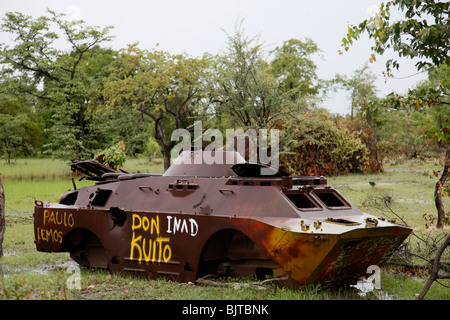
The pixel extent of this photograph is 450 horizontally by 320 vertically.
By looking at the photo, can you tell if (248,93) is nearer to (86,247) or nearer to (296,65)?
(86,247)

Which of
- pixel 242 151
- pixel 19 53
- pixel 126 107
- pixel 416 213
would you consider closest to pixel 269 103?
pixel 242 151

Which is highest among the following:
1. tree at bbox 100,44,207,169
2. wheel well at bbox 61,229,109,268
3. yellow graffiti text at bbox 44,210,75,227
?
tree at bbox 100,44,207,169

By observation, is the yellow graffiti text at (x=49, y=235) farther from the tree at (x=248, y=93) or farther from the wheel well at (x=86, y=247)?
the tree at (x=248, y=93)

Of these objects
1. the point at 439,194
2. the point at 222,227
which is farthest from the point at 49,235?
the point at 439,194

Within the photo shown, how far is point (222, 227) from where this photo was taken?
24.7ft

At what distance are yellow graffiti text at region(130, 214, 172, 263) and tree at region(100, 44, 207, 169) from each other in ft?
81.1

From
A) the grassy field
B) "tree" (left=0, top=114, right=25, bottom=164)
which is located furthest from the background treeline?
the grassy field

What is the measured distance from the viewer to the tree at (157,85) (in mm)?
33594

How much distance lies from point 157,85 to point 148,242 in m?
25.7

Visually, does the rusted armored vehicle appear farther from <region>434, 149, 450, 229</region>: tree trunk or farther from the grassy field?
<region>434, 149, 450, 229</region>: tree trunk

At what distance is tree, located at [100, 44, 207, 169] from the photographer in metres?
33.6

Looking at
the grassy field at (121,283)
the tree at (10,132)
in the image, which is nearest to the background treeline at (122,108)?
the tree at (10,132)

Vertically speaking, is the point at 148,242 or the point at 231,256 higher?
the point at 148,242

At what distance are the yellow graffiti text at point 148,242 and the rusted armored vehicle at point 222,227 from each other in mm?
15
